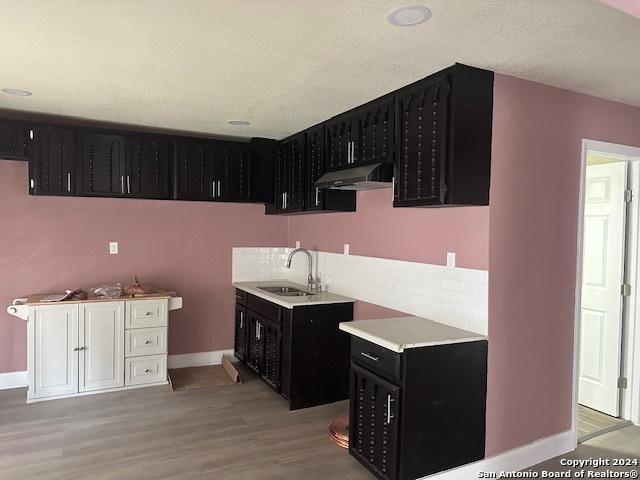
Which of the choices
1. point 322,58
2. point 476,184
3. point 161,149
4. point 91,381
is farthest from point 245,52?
point 91,381

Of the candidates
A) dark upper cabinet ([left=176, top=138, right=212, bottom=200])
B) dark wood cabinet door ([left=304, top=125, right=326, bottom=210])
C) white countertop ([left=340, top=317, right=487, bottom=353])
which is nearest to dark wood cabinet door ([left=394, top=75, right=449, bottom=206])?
white countertop ([left=340, top=317, right=487, bottom=353])

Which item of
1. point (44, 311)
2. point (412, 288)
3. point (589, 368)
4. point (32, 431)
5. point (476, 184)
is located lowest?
point (32, 431)

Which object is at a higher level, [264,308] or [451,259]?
[451,259]

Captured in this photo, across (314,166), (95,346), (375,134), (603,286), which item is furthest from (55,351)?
(603,286)

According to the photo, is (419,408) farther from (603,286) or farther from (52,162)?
(52,162)

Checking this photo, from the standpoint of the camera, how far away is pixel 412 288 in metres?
3.32

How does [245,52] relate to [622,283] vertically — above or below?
above

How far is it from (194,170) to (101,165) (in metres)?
0.83

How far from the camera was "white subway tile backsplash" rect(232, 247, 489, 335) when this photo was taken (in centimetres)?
281

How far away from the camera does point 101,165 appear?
13.8ft

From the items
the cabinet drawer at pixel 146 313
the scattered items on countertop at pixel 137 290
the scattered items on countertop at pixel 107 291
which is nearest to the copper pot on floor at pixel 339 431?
the cabinet drawer at pixel 146 313

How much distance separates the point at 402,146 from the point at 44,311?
10.5 ft

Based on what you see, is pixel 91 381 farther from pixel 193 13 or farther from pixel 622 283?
pixel 622 283

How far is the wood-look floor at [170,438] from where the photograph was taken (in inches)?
109
